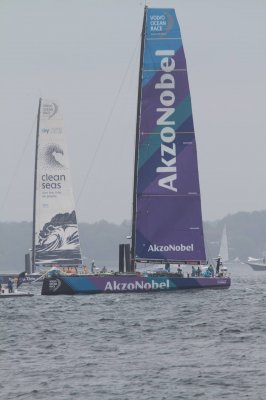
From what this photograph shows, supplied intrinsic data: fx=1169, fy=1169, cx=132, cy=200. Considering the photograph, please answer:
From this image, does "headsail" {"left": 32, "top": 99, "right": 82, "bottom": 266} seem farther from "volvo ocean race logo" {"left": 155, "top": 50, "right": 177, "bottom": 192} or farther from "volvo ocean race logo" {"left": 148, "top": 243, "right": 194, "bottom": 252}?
"volvo ocean race logo" {"left": 155, "top": 50, "right": 177, "bottom": 192}

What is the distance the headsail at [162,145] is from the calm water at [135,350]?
6.89 meters

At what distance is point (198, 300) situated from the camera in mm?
58938

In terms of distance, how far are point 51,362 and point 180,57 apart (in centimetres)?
3312

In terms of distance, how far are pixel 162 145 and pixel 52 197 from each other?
3336cm

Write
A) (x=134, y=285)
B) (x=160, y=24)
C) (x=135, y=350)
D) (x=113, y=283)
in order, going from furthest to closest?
1. (x=160, y=24)
2. (x=134, y=285)
3. (x=113, y=283)
4. (x=135, y=350)

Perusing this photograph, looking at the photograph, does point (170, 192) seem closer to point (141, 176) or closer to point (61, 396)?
point (141, 176)

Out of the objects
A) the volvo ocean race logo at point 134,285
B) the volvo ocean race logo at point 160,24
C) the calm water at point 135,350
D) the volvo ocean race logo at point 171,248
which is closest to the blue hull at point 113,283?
the volvo ocean race logo at point 134,285

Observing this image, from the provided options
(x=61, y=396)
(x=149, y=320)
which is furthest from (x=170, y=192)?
(x=61, y=396)

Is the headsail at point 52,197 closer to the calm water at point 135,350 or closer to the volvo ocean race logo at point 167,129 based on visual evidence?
the volvo ocean race logo at point 167,129

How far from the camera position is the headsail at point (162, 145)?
212 ft

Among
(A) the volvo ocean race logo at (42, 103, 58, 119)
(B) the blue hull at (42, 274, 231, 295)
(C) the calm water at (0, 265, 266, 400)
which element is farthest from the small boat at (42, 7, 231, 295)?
(A) the volvo ocean race logo at (42, 103, 58, 119)

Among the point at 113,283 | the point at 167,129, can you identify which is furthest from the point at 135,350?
the point at 167,129

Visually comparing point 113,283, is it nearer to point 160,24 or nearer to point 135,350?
point 160,24

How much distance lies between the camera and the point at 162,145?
64.6m
